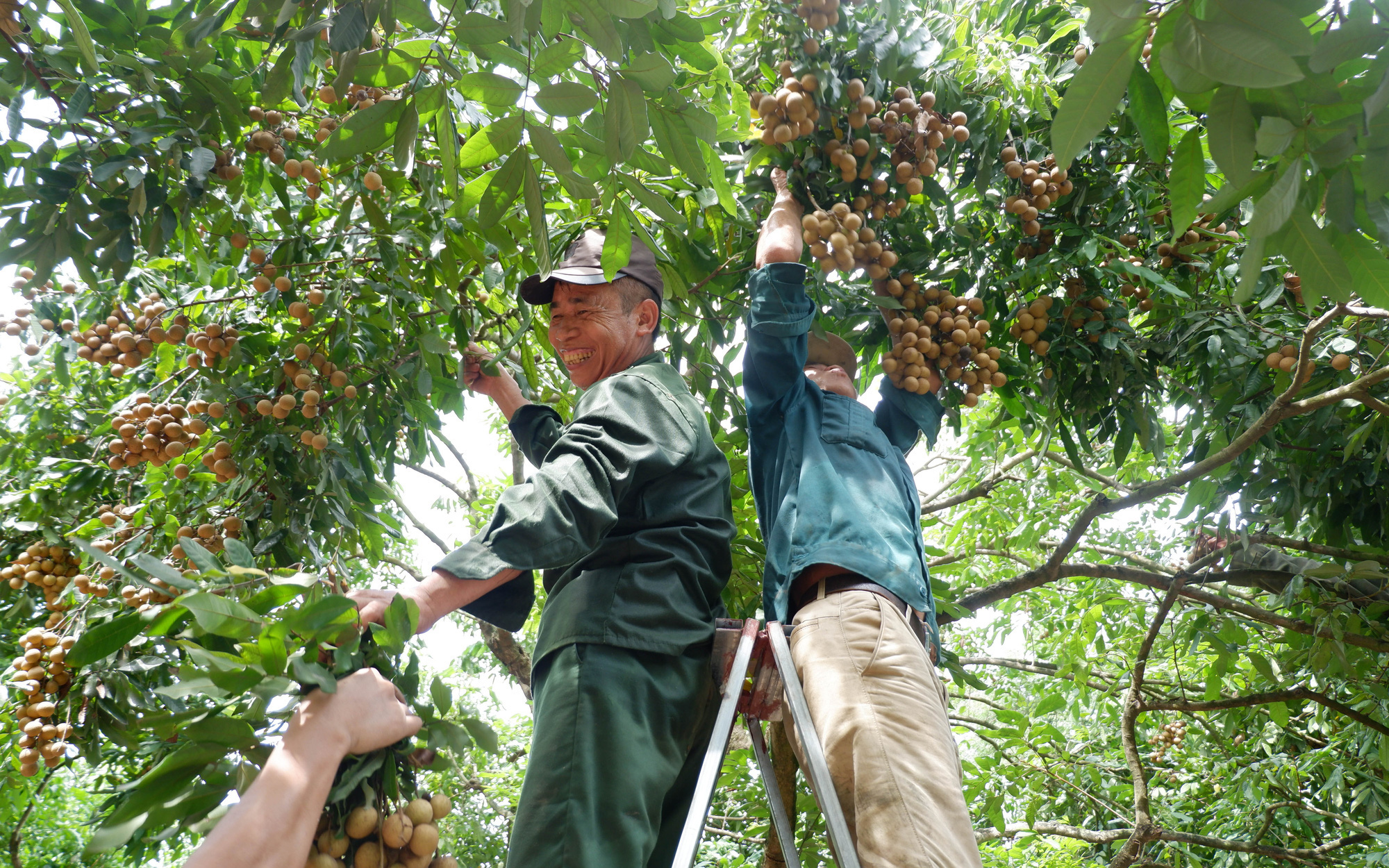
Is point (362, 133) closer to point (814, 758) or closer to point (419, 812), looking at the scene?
point (419, 812)

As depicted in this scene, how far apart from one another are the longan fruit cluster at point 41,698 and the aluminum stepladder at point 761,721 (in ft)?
6.22

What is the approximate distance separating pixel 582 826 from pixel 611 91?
1.21 metres

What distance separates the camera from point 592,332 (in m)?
2.23

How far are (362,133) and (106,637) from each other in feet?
3.14

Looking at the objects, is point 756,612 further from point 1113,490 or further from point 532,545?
point 1113,490

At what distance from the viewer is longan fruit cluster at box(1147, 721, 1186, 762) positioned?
572cm

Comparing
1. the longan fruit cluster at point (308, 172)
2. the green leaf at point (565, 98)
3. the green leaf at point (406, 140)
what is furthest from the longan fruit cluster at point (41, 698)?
the green leaf at point (565, 98)

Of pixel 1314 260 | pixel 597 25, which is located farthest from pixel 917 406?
pixel 597 25

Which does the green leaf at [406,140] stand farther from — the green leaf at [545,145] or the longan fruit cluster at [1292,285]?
the longan fruit cluster at [1292,285]

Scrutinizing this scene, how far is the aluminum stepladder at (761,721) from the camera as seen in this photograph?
4.86 feet

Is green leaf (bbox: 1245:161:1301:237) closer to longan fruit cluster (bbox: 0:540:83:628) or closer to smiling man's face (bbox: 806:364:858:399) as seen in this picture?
smiling man's face (bbox: 806:364:858:399)

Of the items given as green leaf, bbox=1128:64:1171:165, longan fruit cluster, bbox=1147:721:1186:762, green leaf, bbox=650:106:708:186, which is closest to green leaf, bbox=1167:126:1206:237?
green leaf, bbox=1128:64:1171:165

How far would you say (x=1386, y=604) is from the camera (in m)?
3.14

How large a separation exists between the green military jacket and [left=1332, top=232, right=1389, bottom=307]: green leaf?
1133 mm
